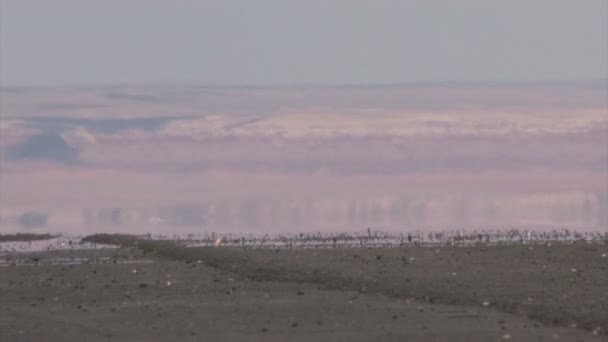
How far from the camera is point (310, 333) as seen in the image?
2133 cm

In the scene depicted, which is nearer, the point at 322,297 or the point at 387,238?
the point at 322,297

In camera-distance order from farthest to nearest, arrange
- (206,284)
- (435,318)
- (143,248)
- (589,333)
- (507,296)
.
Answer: (143,248) → (206,284) → (507,296) → (435,318) → (589,333)

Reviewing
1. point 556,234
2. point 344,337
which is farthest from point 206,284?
point 556,234

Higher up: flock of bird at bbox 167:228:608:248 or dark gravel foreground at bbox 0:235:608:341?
flock of bird at bbox 167:228:608:248

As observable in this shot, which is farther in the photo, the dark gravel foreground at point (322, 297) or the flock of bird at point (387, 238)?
the flock of bird at point (387, 238)

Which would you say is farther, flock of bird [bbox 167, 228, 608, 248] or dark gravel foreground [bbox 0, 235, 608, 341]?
flock of bird [bbox 167, 228, 608, 248]

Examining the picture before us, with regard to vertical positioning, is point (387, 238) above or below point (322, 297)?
above

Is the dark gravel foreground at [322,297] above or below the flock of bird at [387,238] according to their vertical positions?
below

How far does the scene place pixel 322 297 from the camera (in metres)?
25.4

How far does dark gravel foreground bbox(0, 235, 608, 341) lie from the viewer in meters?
21.4

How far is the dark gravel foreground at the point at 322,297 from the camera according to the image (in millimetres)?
21438

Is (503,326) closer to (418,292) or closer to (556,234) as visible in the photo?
(418,292)

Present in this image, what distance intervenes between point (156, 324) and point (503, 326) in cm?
483

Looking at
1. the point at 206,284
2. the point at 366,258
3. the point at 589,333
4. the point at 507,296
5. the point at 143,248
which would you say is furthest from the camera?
the point at 143,248
